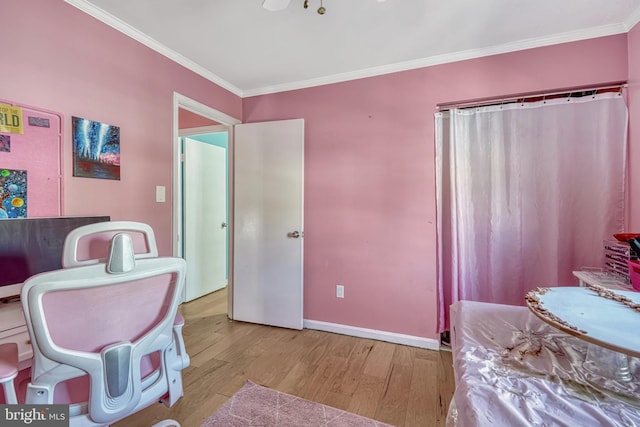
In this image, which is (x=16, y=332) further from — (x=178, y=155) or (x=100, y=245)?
(x=178, y=155)

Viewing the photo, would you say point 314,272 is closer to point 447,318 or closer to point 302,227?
point 302,227

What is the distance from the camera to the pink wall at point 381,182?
220 centimetres

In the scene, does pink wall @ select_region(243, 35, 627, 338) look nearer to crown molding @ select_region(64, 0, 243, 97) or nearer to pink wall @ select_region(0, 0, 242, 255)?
crown molding @ select_region(64, 0, 243, 97)

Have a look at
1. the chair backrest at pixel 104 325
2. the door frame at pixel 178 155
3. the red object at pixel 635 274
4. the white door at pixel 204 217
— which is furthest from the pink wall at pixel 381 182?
the chair backrest at pixel 104 325

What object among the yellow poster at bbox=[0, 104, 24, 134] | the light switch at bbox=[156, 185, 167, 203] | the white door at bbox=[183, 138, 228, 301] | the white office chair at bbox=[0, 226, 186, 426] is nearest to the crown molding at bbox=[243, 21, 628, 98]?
the white door at bbox=[183, 138, 228, 301]

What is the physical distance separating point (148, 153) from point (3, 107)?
0.75m

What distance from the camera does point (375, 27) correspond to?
1.87 meters

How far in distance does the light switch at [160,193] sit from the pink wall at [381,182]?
124 centimetres

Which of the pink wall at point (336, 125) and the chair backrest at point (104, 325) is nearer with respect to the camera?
the chair backrest at point (104, 325)

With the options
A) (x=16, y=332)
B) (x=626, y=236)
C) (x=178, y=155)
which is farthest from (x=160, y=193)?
(x=626, y=236)

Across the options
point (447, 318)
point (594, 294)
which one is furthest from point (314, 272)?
point (594, 294)

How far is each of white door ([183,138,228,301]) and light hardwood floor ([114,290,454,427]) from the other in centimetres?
95

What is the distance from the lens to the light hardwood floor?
1.60 metres
